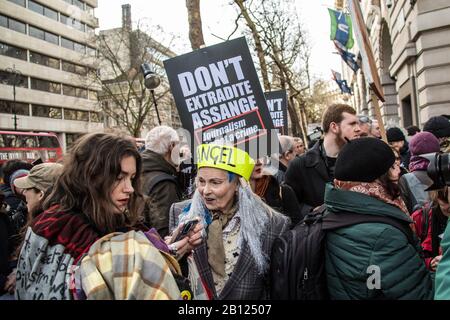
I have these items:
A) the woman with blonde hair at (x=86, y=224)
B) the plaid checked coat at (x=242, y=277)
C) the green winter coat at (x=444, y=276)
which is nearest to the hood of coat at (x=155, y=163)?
the plaid checked coat at (x=242, y=277)

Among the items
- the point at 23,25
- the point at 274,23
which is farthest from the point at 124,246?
the point at 23,25

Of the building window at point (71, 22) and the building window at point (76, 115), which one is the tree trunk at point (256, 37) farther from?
the building window at point (71, 22)

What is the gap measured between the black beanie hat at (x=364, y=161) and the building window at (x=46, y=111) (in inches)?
1970

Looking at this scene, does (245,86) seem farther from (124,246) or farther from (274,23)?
(274,23)

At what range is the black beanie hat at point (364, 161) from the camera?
1.95 metres

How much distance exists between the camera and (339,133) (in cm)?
364

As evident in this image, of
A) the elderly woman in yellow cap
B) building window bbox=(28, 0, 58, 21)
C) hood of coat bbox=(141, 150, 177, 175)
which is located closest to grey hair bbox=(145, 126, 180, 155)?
hood of coat bbox=(141, 150, 177, 175)

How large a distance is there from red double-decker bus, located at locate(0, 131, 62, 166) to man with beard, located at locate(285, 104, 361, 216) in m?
16.1

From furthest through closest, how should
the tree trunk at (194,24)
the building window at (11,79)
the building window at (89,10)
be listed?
1. the building window at (89,10)
2. the building window at (11,79)
3. the tree trunk at (194,24)

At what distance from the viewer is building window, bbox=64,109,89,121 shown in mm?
51359

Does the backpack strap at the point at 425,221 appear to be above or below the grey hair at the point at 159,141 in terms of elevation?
below

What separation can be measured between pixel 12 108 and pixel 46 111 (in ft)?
19.4

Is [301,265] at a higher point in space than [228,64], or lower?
lower

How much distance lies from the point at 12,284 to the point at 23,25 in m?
52.1
